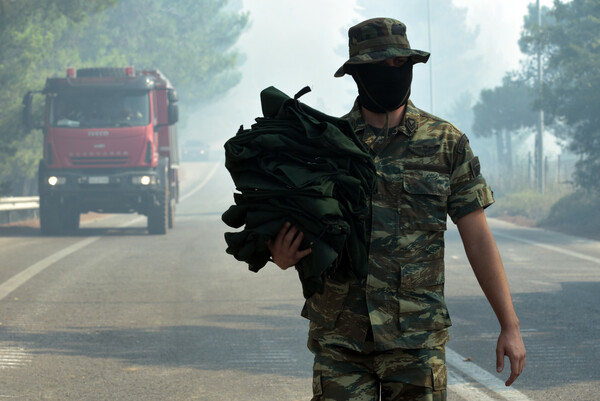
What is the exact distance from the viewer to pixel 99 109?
19.5 m

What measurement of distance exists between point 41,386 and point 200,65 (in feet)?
166

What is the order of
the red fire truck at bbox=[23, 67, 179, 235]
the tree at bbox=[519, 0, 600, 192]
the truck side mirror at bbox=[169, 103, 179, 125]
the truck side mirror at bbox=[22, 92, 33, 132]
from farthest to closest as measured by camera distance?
the tree at bbox=[519, 0, 600, 192], the truck side mirror at bbox=[169, 103, 179, 125], the truck side mirror at bbox=[22, 92, 33, 132], the red fire truck at bbox=[23, 67, 179, 235]

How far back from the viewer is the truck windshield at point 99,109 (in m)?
19.5

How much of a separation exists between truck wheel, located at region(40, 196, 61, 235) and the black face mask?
17650mm

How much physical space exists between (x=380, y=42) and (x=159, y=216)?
1749 centimetres

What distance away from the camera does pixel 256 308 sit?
997cm

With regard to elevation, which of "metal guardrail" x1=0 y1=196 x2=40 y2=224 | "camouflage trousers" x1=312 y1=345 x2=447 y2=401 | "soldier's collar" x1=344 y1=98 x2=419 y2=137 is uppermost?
"soldier's collar" x1=344 y1=98 x2=419 y2=137

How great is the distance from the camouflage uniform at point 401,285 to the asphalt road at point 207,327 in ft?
9.46

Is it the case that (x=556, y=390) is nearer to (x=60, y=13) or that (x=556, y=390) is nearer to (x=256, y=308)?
(x=256, y=308)

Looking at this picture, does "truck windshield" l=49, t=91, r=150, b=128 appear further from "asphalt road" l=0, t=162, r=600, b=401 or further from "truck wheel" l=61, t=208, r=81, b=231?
"asphalt road" l=0, t=162, r=600, b=401

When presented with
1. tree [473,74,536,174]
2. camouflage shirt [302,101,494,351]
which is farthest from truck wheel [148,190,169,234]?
tree [473,74,536,174]

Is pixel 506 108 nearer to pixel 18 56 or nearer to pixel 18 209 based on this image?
pixel 18 56

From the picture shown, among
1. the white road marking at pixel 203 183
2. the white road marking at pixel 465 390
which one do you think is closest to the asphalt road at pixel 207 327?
the white road marking at pixel 465 390

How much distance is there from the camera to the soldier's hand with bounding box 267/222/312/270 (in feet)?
9.56
